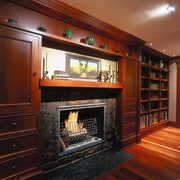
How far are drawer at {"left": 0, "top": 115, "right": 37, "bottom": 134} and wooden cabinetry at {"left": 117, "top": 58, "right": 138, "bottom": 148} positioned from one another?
1.75 metres

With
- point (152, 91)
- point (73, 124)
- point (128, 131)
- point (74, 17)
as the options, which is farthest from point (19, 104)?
point (152, 91)

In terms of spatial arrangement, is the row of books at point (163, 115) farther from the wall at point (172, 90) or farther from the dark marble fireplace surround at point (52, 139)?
the dark marble fireplace surround at point (52, 139)

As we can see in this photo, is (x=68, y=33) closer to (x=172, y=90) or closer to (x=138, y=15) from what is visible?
(x=138, y=15)

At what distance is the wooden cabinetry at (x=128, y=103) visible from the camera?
8.67ft

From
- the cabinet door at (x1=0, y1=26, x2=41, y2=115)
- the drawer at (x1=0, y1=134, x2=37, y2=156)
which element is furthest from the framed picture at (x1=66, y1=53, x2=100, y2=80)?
the drawer at (x1=0, y1=134, x2=37, y2=156)

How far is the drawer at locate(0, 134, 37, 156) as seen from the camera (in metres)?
1.34

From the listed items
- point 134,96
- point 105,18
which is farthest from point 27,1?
point 134,96

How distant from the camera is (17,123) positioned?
142 cm

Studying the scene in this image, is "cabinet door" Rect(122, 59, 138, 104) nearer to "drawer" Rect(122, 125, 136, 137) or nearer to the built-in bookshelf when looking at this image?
the built-in bookshelf

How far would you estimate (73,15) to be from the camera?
182 centimetres

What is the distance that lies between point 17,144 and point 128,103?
7.14 feet

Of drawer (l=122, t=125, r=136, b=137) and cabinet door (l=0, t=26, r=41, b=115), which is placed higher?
cabinet door (l=0, t=26, r=41, b=115)

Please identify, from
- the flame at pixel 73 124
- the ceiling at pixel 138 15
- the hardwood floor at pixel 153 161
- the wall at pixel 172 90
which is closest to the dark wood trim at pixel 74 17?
the ceiling at pixel 138 15

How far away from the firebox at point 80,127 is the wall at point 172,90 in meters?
3.33
